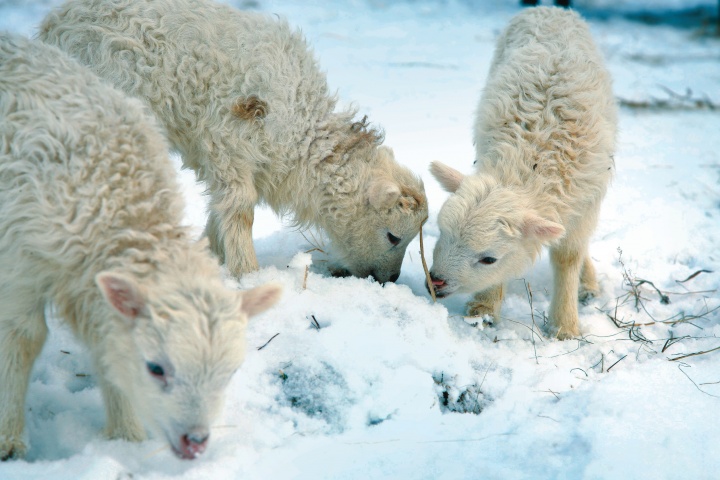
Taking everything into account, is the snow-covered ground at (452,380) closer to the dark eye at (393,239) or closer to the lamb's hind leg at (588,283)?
the lamb's hind leg at (588,283)

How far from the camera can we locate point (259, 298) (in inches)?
122

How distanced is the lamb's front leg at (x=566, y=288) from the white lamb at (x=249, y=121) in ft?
3.59

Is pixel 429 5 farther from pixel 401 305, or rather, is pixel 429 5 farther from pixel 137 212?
pixel 137 212

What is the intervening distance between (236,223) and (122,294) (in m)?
2.14

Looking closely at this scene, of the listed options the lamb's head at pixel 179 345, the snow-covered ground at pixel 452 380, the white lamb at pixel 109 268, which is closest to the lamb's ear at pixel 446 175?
the snow-covered ground at pixel 452 380

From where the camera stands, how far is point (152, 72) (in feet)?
15.2

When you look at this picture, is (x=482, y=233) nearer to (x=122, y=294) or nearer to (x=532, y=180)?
(x=532, y=180)

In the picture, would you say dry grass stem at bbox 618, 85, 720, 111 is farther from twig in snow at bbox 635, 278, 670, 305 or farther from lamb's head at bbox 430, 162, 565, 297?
lamb's head at bbox 430, 162, 565, 297

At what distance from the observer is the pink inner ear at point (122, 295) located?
2.79 m

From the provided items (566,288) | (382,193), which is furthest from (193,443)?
(566,288)

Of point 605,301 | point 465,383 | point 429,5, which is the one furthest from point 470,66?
point 465,383

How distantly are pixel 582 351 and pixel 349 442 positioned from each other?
1.92 m

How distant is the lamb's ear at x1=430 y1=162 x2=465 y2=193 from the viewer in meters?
4.87

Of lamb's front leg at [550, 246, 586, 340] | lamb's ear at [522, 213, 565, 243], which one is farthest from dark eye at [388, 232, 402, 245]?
lamb's front leg at [550, 246, 586, 340]
